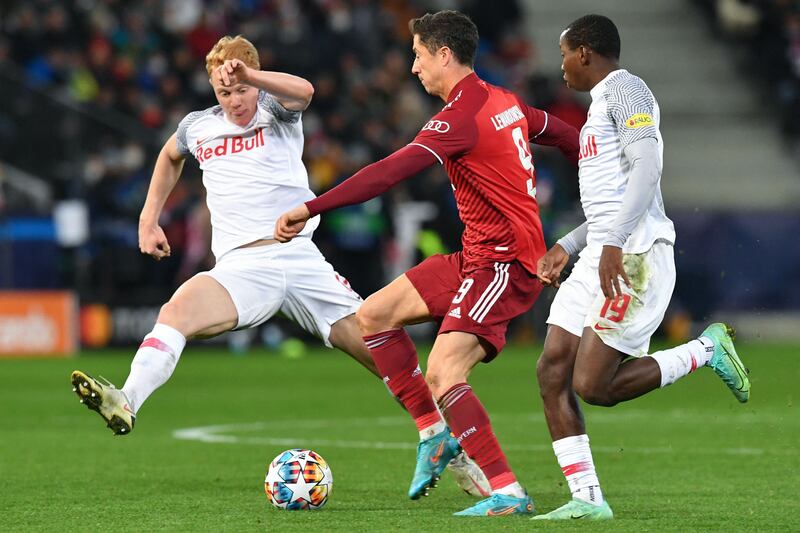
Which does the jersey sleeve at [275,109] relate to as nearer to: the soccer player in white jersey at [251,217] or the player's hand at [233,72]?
the soccer player in white jersey at [251,217]

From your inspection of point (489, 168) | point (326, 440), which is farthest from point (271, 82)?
point (326, 440)

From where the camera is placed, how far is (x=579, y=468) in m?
6.68

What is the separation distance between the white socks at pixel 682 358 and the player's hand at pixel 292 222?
1818 mm

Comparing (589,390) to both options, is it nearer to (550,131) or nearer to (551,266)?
(551,266)

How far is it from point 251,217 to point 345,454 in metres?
2.09

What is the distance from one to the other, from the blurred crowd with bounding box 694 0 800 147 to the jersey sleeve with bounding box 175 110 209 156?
18.5 metres

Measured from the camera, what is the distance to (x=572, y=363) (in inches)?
271

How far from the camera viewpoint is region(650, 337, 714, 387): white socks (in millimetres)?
7000

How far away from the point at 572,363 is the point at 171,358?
6.87ft

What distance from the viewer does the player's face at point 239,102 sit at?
8.20 metres

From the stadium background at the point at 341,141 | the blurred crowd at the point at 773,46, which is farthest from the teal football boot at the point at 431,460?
the blurred crowd at the point at 773,46

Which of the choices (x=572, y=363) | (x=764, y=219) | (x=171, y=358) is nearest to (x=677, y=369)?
(x=572, y=363)

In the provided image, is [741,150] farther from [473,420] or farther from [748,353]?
[473,420]

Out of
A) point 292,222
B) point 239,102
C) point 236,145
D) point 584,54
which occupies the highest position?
point 584,54
